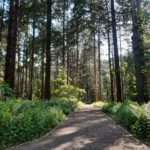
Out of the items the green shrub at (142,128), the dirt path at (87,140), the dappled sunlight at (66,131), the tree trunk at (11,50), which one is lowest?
the dirt path at (87,140)

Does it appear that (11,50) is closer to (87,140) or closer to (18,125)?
(18,125)

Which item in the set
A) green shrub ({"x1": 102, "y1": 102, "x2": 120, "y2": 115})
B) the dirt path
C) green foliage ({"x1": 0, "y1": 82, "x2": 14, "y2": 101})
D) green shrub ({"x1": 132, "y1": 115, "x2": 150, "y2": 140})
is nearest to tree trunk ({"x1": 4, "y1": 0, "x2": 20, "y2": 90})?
green foliage ({"x1": 0, "y1": 82, "x2": 14, "y2": 101})

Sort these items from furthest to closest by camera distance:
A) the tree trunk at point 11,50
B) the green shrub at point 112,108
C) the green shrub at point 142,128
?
the tree trunk at point 11,50 < the green shrub at point 112,108 < the green shrub at point 142,128

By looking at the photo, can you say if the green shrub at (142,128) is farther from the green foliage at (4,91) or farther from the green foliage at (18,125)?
the green foliage at (4,91)

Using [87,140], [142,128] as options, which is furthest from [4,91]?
[142,128]

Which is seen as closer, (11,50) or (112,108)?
(112,108)

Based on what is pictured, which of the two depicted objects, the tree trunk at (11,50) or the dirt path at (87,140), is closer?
the dirt path at (87,140)

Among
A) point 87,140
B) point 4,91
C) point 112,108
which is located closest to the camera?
point 87,140

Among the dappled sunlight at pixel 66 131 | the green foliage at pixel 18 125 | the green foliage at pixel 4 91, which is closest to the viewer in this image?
the green foliage at pixel 18 125

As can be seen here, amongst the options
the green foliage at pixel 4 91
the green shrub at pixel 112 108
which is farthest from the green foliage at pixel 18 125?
the green shrub at pixel 112 108

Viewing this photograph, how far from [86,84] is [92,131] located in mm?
61764

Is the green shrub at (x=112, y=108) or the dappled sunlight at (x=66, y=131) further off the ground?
the green shrub at (x=112, y=108)

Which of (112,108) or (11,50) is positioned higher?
(11,50)

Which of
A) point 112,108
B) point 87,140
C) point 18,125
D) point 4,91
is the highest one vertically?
point 4,91
